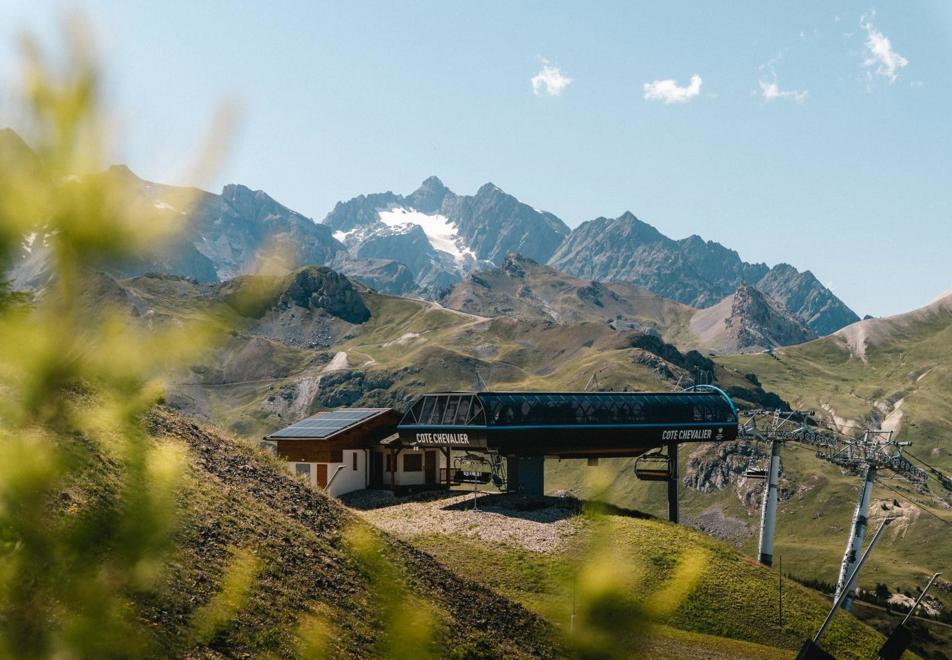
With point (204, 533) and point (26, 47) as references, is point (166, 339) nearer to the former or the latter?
point (26, 47)

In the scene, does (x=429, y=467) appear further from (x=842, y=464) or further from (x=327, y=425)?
(x=842, y=464)

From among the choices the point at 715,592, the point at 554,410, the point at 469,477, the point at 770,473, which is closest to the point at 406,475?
the point at 469,477

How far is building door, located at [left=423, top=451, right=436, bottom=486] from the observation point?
82875 millimetres

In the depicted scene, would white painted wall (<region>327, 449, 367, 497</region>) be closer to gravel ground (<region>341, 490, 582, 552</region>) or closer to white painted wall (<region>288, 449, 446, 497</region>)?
white painted wall (<region>288, 449, 446, 497</region>)

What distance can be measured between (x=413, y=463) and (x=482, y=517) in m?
20.3

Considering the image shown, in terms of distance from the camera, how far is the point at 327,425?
267 feet

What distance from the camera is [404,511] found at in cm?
6838

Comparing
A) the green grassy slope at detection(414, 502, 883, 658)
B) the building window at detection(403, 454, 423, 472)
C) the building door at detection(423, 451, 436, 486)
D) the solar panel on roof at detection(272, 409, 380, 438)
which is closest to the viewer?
the green grassy slope at detection(414, 502, 883, 658)

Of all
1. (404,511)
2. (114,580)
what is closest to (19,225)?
(114,580)

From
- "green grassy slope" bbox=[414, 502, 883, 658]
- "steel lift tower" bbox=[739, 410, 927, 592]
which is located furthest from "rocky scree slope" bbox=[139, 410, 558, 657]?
"steel lift tower" bbox=[739, 410, 927, 592]

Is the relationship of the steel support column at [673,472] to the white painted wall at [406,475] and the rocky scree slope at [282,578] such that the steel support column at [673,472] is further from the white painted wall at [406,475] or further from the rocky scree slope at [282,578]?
the rocky scree slope at [282,578]

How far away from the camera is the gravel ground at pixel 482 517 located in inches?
2309

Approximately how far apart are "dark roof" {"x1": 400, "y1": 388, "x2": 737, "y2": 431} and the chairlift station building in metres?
0.08

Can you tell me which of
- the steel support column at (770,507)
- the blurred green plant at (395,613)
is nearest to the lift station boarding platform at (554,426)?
the steel support column at (770,507)
